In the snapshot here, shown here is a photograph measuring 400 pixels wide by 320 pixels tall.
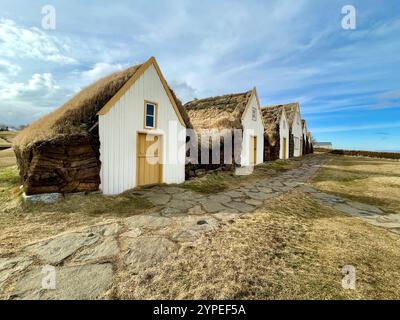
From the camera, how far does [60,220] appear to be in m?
4.98

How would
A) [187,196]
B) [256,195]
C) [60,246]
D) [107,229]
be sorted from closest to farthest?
[60,246], [107,229], [187,196], [256,195]

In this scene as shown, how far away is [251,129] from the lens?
16281 mm

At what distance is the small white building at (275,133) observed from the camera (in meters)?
A: 20.0

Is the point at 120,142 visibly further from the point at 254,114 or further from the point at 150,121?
the point at 254,114

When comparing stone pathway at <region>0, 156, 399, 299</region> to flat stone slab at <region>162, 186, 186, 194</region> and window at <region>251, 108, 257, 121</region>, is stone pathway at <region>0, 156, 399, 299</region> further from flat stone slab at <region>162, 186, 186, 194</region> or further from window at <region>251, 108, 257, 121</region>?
window at <region>251, 108, 257, 121</region>

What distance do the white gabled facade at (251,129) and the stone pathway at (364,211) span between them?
7955mm

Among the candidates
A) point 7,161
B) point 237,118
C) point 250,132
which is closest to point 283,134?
point 250,132

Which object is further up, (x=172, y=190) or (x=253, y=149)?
(x=253, y=149)

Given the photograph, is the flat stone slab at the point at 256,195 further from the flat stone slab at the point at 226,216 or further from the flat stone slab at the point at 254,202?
the flat stone slab at the point at 226,216

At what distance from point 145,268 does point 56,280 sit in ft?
4.02

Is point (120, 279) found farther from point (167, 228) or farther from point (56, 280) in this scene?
point (167, 228)

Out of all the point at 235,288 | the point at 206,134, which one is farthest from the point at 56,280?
the point at 206,134

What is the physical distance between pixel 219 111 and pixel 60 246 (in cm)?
1353

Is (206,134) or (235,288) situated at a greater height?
(206,134)
